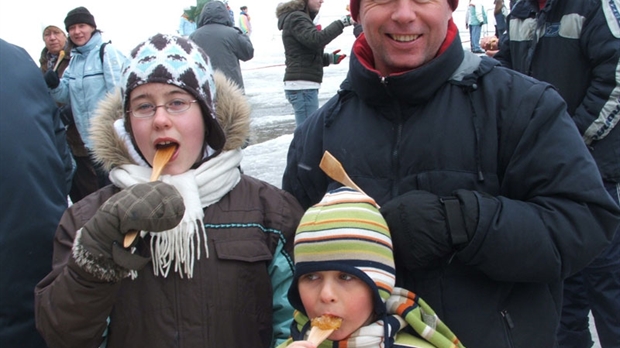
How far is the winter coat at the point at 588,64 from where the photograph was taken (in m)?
3.13

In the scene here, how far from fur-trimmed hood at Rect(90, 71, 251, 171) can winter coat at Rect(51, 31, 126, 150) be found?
315 centimetres

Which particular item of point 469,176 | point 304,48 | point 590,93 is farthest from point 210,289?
point 304,48

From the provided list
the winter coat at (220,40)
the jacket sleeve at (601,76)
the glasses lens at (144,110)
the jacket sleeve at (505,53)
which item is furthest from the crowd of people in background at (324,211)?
the winter coat at (220,40)

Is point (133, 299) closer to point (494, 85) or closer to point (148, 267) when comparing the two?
point (148, 267)

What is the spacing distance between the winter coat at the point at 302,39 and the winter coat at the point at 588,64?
3328mm

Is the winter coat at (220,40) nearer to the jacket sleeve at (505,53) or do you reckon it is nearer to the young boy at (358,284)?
the jacket sleeve at (505,53)

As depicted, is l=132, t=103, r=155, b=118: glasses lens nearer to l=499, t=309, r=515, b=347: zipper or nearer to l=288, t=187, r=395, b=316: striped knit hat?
l=288, t=187, r=395, b=316: striped knit hat

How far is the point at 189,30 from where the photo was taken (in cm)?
1684

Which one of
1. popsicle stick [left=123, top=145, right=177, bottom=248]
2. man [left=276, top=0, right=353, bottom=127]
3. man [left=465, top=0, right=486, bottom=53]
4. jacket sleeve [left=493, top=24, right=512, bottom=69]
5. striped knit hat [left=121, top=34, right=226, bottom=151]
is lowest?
man [left=465, top=0, right=486, bottom=53]

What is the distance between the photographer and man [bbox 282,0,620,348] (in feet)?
5.27

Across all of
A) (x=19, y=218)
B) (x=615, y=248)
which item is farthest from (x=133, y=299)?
(x=615, y=248)

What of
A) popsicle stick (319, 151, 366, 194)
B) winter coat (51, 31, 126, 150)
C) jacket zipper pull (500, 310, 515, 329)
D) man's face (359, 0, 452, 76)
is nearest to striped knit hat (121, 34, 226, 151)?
popsicle stick (319, 151, 366, 194)

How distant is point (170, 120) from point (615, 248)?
7.83 ft

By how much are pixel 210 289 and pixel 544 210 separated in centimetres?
99
